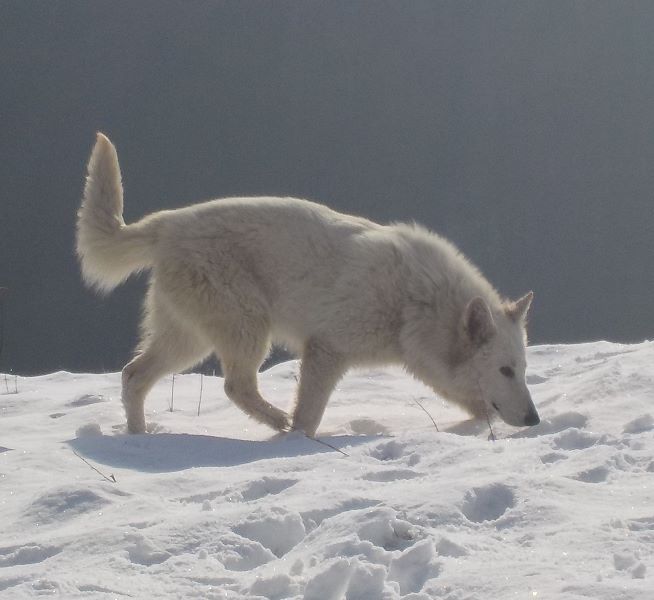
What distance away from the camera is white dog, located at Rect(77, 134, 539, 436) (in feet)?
17.4

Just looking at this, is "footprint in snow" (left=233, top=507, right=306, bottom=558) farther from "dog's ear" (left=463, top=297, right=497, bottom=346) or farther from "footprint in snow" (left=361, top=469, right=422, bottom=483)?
"dog's ear" (left=463, top=297, right=497, bottom=346)

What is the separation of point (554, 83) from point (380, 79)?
13.8ft

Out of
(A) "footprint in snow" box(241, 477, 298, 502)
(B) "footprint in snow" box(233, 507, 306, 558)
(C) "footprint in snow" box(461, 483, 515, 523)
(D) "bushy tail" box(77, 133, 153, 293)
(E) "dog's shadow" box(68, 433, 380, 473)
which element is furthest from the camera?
(D) "bushy tail" box(77, 133, 153, 293)

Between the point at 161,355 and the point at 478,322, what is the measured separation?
1.95 metres

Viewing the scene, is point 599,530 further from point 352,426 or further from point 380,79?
point 380,79

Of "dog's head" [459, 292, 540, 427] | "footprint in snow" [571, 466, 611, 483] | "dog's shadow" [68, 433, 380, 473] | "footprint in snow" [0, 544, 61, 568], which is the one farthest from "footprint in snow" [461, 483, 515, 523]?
"dog's head" [459, 292, 540, 427]

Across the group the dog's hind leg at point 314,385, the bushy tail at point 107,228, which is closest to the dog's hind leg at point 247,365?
the dog's hind leg at point 314,385

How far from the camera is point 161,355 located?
18.7 feet

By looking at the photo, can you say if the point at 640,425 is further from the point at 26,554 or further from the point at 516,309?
the point at 26,554

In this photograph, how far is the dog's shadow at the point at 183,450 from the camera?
13.1 ft

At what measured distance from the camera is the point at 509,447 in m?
3.66

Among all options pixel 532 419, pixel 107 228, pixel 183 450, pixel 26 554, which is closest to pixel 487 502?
pixel 26 554

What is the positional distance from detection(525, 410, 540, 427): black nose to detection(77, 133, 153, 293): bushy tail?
2.37 meters

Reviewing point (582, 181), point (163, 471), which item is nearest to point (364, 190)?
→ point (582, 181)
